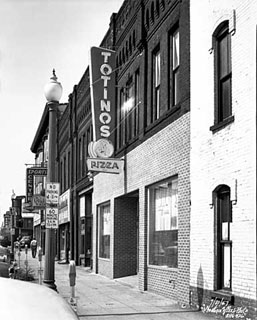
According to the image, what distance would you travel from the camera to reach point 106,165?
17.8 metres

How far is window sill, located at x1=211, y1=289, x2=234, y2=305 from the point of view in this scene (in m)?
9.62

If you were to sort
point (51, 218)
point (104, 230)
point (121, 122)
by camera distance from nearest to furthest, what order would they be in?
point (51, 218) → point (121, 122) → point (104, 230)

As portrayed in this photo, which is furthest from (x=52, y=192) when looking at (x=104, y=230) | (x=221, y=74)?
(x=104, y=230)

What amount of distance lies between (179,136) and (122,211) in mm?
7670

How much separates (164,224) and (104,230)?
8.08 m

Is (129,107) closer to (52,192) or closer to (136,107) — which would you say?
(136,107)

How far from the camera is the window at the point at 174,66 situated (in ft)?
45.3

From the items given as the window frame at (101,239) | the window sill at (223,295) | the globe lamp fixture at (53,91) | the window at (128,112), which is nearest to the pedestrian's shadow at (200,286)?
the window sill at (223,295)

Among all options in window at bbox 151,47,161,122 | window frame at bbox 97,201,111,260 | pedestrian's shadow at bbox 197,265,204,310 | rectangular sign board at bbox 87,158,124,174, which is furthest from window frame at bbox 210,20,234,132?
window frame at bbox 97,201,111,260

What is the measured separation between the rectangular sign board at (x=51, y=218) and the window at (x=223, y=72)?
395 cm

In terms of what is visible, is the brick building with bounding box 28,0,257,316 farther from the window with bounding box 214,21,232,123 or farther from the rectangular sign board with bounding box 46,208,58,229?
the rectangular sign board with bounding box 46,208,58,229

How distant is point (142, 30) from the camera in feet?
54.7

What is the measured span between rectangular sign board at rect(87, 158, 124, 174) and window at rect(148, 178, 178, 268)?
2.07 m

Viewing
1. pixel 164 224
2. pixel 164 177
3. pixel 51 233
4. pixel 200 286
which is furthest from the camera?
pixel 164 224
